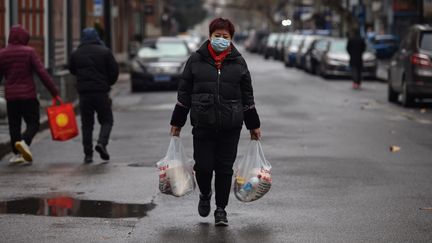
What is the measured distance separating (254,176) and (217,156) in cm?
34

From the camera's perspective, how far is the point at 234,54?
29.9 feet

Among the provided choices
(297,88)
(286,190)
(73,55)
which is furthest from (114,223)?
(297,88)

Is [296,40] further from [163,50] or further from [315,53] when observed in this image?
[163,50]

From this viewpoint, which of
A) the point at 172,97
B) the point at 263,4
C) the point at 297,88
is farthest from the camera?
the point at 263,4

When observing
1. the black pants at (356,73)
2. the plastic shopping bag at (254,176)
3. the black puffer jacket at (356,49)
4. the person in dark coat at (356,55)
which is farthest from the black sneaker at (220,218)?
the black puffer jacket at (356,49)

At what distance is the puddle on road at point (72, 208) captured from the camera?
9852 millimetres

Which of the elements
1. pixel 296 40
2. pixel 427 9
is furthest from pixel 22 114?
pixel 427 9

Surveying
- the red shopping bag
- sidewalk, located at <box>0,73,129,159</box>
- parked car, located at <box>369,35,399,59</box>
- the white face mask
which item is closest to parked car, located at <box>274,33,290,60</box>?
parked car, located at <box>369,35,399,59</box>

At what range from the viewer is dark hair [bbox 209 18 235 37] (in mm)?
8992

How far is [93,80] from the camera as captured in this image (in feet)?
47.0

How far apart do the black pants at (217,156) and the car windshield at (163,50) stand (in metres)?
23.8

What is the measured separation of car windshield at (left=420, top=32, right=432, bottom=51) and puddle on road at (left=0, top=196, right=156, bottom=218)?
47.9 feet

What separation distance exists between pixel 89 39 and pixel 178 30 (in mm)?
112133

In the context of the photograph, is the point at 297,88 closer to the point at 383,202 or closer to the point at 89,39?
the point at 89,39
